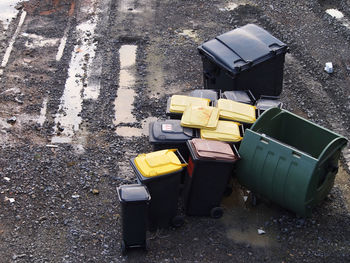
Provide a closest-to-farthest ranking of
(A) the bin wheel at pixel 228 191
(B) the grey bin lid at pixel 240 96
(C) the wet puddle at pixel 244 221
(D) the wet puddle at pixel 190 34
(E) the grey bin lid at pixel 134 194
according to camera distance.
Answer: (E) the grey bin lid at pixel 134 194, (C) the wet puddle at pixel 244 221, (A) the bin wheel at pixel 228 191, (B) the grey bin lid at pixel 240 96, (D) the wet puddle at pixel 190 34

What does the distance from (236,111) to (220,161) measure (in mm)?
1230

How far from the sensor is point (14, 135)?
7.69 meters

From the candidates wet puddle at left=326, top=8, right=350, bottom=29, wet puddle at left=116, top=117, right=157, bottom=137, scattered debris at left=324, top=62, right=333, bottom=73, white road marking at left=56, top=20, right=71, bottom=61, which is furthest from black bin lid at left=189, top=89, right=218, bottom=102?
wet puddle at left=326, top=8, right=350, bottom=29

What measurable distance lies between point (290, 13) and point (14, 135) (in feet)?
23.7

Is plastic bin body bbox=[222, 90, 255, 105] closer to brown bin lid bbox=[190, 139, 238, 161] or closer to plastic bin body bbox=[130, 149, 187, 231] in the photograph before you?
brown bin lid bbox=[190, 139, 238, 161]

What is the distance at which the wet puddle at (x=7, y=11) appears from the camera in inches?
451

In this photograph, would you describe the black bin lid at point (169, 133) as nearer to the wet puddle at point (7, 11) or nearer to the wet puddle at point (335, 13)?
the wet puddle at point (7, 11)

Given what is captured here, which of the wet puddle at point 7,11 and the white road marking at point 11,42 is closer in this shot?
the white road marking at point 11,42

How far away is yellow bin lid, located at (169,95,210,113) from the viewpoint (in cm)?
682

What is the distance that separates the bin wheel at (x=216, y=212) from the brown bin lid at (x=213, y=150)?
0.73m

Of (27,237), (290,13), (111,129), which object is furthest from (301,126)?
(290,13)

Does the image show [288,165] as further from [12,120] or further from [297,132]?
[12,120]

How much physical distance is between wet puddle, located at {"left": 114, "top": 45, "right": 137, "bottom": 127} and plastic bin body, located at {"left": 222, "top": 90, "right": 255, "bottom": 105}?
179 centimetres

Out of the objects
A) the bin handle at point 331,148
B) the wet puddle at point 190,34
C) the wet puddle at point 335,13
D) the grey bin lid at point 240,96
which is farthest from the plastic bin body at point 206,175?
the wet puddle at point 335,13
